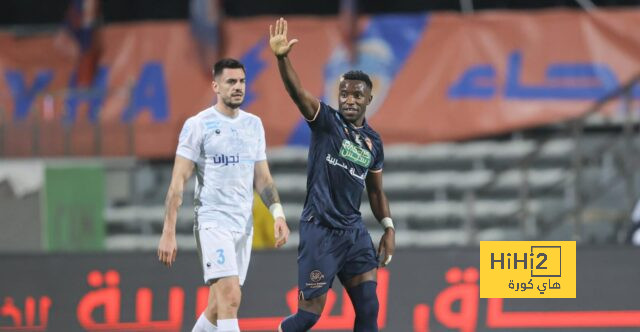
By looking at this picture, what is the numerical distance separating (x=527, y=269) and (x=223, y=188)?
286 centimetres

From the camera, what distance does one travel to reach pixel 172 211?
7.56 m

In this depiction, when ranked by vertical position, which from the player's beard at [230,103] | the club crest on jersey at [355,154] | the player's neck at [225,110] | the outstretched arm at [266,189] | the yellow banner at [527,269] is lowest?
the yellow banner at [527,269]

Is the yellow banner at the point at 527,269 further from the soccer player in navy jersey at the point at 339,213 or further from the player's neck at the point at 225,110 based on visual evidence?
the player's neck at the point at 225,110

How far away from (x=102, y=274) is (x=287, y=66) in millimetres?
4150

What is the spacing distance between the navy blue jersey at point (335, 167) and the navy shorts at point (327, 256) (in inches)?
2.3

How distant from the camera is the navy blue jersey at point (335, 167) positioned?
24.2 feet

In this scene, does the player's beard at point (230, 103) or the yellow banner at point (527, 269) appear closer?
the player's beard at point (230, 103)

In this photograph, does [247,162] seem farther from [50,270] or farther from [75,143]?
[75,143]

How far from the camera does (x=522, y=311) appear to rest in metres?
9.80

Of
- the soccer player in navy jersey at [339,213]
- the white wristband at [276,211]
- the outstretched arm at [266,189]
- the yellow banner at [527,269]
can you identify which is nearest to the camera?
the soccer player in navy jersey at [339,213]

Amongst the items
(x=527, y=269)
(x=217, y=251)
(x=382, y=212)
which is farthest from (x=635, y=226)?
(x=217, y=251)

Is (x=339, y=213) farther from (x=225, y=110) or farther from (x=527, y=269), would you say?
(x=527, y=269)

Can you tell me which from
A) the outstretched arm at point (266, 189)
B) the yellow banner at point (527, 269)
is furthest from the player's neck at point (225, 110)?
the yellow banner at point (527, 269)

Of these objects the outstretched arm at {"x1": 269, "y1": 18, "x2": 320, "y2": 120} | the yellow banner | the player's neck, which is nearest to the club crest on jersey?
the outstretched arm at {"x1": 269, "y1": 18, "x2": 320, "y2": 120}
